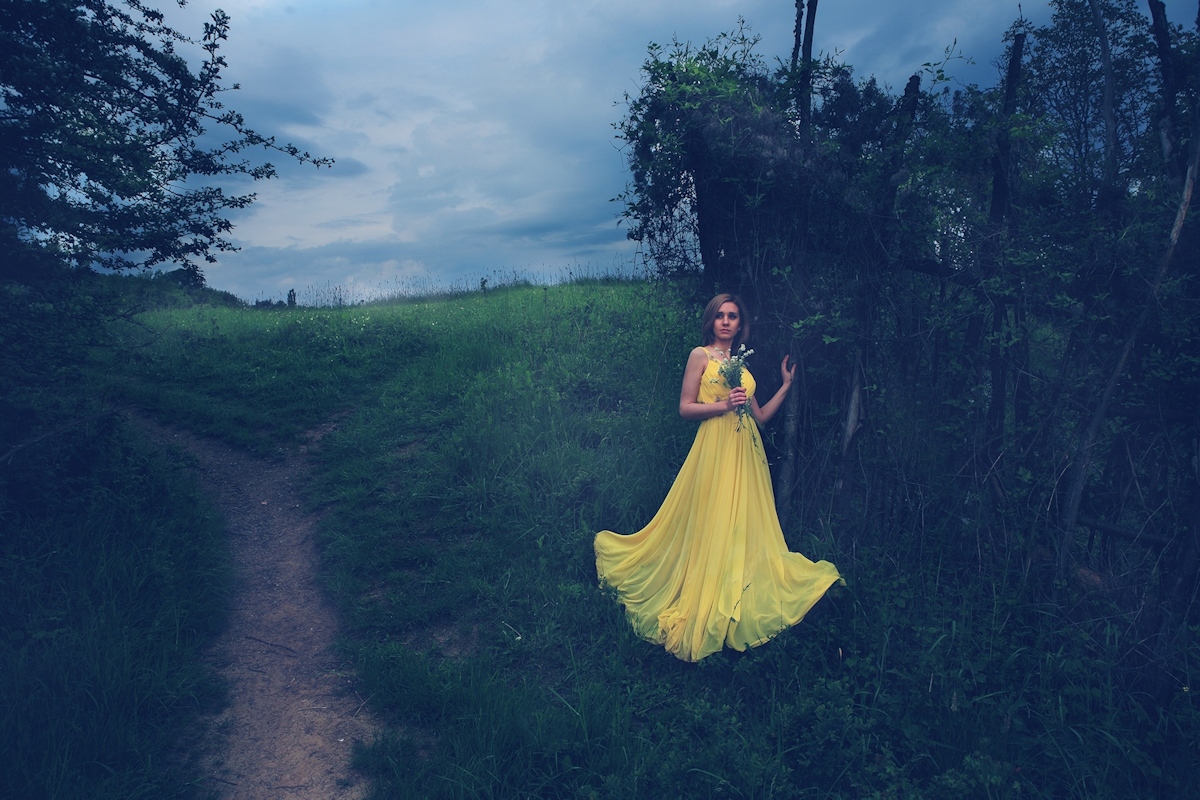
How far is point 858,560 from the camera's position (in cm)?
448

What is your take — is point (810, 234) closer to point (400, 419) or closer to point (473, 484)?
point (473, 484)

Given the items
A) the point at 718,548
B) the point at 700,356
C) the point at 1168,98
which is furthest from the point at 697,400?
the point at 1168,98

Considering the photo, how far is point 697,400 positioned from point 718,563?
1.12m

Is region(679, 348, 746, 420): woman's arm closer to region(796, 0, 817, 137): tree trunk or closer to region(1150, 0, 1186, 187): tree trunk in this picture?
region(796, 0, 817, 137): tree trunk

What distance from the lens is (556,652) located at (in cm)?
435

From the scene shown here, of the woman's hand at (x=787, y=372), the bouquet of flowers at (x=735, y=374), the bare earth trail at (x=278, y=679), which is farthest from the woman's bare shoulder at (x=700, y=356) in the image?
the bare earth trail at (x=278, y=679)

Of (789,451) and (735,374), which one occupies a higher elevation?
(735,374)

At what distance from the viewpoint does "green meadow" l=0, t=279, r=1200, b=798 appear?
10.8ft

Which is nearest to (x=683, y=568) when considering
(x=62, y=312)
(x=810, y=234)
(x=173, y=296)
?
(x=810, y=234)

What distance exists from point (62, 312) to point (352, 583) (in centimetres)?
331

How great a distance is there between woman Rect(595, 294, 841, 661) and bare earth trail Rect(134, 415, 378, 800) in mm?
1997

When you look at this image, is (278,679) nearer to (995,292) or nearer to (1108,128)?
(995,292)

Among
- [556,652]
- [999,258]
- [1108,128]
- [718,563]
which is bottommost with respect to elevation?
[556,652]

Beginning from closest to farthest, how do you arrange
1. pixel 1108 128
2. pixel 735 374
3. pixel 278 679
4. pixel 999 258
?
pixel 1108 128 → pixel 999 258 → pixel 735 374 → pixel 278 679
